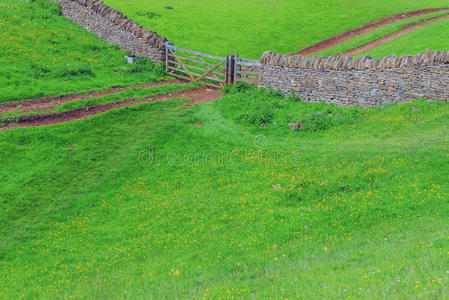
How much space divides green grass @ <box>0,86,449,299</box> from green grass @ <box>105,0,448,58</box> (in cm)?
1701

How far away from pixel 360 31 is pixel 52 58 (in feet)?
103

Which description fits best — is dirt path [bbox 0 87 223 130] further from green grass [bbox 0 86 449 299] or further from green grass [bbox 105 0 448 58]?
green grass [bbox 105 0 448 58]

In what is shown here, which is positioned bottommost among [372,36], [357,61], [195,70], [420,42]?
[195,70]

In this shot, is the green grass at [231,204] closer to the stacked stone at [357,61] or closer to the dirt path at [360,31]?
the stacked stone at [357,61]

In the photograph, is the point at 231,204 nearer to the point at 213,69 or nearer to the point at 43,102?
the point at 43,102

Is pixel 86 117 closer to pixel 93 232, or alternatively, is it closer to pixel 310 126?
pixel 93 232

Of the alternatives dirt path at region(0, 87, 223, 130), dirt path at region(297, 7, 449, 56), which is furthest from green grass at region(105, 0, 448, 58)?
dirt path at region(0, 87, 223, 130)

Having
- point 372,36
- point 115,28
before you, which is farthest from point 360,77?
point 115,28

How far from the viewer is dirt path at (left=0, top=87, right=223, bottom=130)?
22109 millimetres

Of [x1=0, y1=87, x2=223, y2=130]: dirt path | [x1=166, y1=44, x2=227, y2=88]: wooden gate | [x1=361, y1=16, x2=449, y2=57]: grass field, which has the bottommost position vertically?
[x1=0, y1=87, x2=223, y2=130]: dirt path

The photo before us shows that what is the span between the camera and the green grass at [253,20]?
131 feet

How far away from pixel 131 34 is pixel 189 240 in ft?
78.9

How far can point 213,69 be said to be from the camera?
2959cm

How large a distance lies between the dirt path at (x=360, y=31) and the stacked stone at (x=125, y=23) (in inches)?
562
